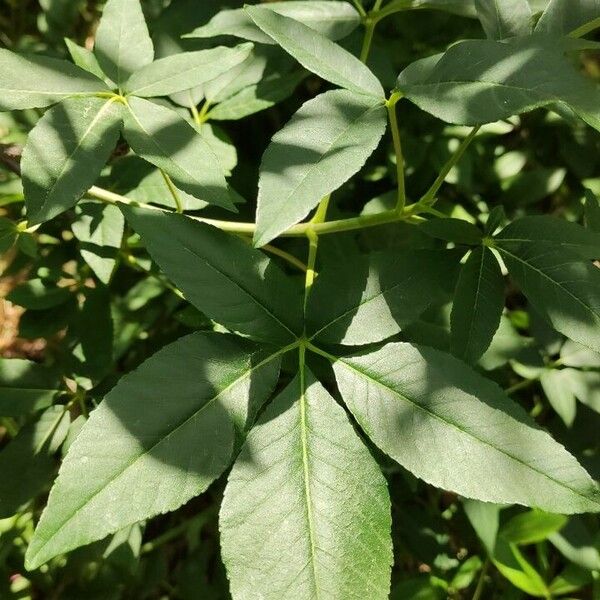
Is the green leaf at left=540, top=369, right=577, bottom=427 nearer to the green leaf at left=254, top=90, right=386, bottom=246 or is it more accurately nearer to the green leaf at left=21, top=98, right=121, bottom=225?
the green leaf at left=254, top=90, right=386, bottom=246

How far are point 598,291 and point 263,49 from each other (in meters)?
0.95

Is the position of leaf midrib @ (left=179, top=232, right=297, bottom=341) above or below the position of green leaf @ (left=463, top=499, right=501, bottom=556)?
above

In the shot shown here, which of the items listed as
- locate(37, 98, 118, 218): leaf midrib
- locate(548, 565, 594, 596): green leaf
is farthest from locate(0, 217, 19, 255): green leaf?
locate(548, 565, 594, 596): green leaf

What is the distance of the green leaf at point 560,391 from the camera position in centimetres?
134

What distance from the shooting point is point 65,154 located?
33.1 inches

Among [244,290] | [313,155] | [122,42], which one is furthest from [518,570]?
[122,42]

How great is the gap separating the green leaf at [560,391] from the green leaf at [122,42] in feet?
3.39

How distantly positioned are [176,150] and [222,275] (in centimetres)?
19

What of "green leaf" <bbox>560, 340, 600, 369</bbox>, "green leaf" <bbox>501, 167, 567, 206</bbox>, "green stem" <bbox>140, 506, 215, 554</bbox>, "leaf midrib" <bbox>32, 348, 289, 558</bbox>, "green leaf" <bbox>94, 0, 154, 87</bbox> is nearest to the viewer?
"leaf midrib" <bbox>32, 348, 289, 558</bbox>

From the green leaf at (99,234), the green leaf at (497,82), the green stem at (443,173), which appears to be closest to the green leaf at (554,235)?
the green stem at (443,173)

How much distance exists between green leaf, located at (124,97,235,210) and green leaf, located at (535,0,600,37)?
0.51 meters

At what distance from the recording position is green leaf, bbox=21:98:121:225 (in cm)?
80

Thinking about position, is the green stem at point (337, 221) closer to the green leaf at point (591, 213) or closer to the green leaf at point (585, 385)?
the green leaf at point (591, 213)

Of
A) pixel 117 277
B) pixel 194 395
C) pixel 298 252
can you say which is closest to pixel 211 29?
pixel 298 252
